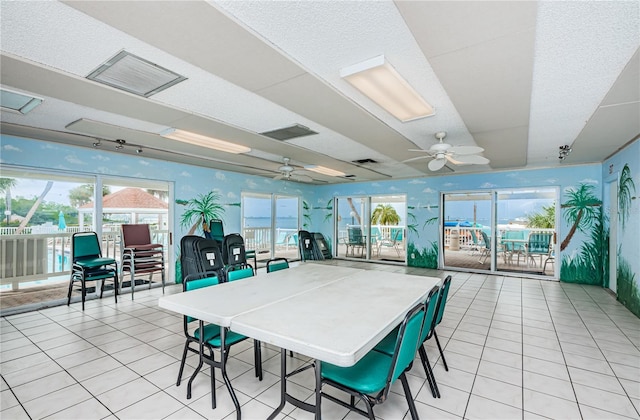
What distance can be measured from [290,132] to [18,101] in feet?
8.91

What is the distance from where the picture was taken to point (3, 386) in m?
2.36

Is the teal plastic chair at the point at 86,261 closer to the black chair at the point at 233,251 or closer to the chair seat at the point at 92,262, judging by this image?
the chair seat at the point at 92,262

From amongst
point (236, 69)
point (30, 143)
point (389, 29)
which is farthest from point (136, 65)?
point (30, 143)

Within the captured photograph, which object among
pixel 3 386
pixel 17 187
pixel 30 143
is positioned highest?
pixel 30 143

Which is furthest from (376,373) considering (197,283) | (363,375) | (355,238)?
(355,238)

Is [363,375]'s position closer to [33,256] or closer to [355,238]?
[33,256]

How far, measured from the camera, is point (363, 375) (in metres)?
1.74

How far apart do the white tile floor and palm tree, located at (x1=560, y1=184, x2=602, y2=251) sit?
2.25m

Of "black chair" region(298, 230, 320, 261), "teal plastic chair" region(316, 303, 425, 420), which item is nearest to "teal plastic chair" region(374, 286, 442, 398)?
"teal plastic chair" region(316, 303, 425, 420)

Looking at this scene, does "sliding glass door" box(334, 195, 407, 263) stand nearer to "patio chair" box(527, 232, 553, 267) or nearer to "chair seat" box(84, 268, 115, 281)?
"patio chair" box(527, 232, 553, 267)

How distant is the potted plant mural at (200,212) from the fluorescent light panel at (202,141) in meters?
2.06

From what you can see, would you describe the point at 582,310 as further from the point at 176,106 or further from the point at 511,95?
the point at 176,106

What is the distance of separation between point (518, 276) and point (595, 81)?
538 centimetres

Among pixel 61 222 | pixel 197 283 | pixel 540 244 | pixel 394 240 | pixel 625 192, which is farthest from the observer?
pixel 394 240
